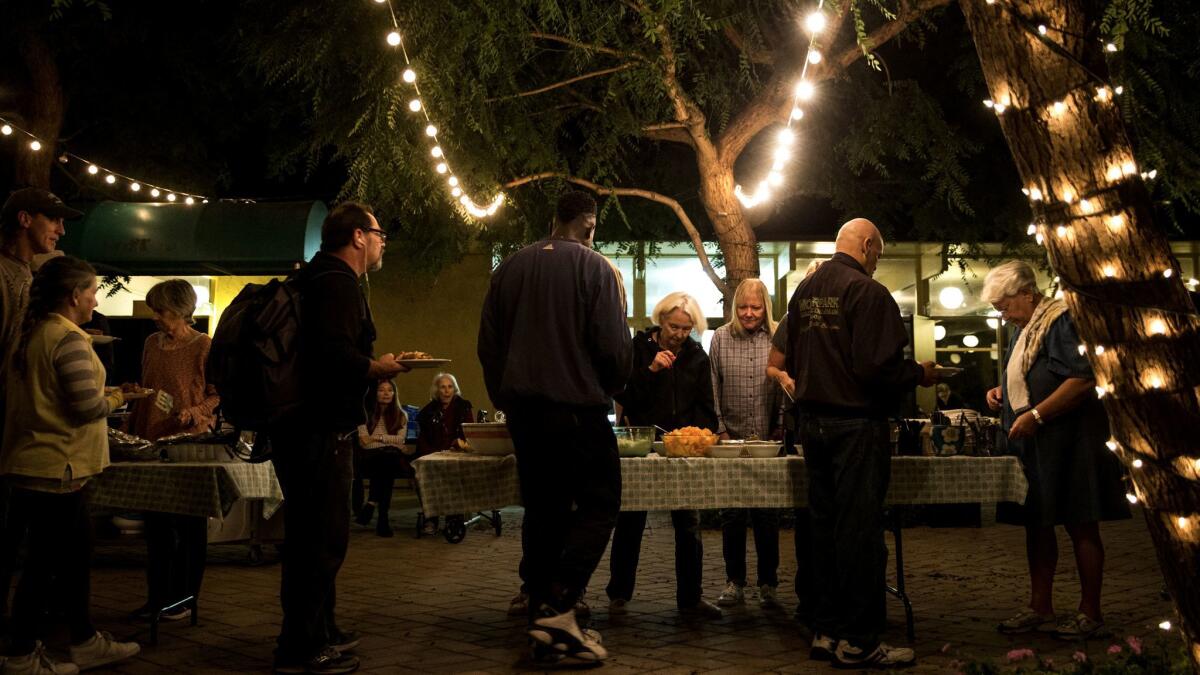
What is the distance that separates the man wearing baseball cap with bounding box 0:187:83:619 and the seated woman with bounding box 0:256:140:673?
0.84 feet

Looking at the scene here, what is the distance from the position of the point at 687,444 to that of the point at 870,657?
50.4 inches

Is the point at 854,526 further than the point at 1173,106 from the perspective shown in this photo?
No

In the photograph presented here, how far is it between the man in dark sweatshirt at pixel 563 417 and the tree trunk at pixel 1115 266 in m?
2.15

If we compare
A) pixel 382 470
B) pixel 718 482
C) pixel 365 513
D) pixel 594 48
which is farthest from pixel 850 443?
pixel 365 513

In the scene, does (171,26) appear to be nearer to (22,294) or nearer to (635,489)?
(22,294)

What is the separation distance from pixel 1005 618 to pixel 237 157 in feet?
48.4

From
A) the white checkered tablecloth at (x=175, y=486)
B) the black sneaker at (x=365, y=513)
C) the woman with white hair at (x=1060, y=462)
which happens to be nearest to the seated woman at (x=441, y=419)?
the black sneaker at (x=365, y=513)

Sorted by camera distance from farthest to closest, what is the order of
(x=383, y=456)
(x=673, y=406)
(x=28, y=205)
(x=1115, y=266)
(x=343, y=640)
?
(x=383, y=456)
(x=673, y=406)
(x=28, y=205)
(x=343, y=640)
(x=1115, y=266)

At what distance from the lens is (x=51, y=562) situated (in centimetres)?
466

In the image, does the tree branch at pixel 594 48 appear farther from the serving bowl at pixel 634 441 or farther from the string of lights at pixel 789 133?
the serving bowl at pixel 634 441

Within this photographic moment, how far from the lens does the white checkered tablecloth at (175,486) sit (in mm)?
5285

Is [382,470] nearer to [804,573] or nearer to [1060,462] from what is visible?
[804,573]

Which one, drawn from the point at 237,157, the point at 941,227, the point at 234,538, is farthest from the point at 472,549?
the point at 237,157

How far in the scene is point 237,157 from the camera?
17.7 m
